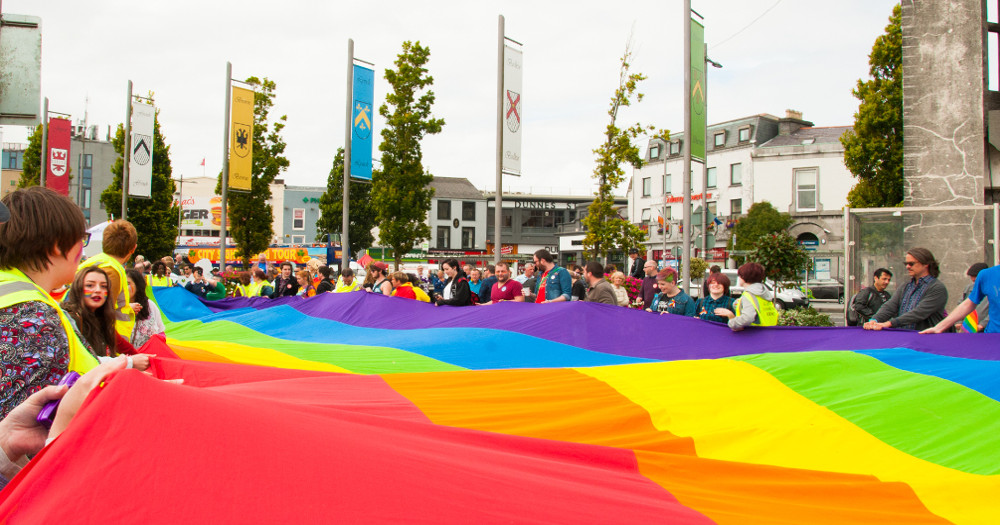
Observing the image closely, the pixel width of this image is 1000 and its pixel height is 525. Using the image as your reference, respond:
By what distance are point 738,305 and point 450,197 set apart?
A: 5979 centimetres

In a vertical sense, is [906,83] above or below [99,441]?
above

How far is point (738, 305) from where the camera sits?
23.6 ft

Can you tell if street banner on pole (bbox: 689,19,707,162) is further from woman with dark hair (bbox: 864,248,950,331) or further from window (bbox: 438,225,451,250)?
window (bbox: 438,225,451,250)

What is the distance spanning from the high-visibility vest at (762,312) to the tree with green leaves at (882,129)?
19.1 meters

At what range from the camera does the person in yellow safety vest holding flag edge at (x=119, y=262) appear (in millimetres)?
5164

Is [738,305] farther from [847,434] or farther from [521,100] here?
[521,100]

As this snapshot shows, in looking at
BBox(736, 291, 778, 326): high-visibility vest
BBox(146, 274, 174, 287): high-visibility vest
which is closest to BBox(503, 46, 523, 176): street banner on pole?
BBox(146, 274, 174, 287): high-visibility vest

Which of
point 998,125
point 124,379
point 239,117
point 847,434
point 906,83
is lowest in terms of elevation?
point 847,434

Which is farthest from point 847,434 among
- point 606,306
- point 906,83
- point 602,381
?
point 906,83

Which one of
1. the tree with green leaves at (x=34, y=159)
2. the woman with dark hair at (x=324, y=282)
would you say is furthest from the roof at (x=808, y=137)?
the tree with green leaves at (x=34, y=159)

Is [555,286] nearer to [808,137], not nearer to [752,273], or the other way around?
[752,273]

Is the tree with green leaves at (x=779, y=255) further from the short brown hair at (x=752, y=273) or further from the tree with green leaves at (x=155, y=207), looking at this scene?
the tree with green leaves at (x=155, y=207)

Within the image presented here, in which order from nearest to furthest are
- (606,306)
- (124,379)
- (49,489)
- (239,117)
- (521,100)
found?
(49,489), (124,379), (606,306), (521,100), (239,117)

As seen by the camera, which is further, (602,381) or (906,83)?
(906,83)
